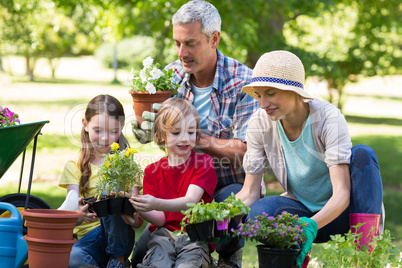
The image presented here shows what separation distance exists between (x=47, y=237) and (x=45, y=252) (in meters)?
0.08

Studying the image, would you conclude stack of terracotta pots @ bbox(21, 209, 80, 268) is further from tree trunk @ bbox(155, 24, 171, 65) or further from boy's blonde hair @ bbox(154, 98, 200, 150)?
tree trunk @ bbox(155, 24, 171, 65)

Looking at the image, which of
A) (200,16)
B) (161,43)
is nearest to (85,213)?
(200,16)

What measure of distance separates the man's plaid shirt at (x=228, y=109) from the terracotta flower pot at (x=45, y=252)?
4.08 feet

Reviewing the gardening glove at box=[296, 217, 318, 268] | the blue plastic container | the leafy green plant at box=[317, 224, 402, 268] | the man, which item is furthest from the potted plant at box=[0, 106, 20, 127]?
the leafy green plant at box=[317, 224, 402, 268]

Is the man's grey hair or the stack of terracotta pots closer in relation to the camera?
the stack of terracotta pots

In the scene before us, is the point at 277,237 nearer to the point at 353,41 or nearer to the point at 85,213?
the point at 85,213

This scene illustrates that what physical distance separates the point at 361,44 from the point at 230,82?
12.0 m

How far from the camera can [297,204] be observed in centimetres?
306

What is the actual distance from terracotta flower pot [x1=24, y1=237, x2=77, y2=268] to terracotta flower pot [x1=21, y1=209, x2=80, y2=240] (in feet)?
0.08

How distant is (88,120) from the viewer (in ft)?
10.8

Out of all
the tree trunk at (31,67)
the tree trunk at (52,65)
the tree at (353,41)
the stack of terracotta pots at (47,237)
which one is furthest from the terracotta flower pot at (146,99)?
the tree trunk at (52,65)

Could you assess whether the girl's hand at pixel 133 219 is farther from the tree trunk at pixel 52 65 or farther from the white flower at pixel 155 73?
the tree trunk at pixel 52 65

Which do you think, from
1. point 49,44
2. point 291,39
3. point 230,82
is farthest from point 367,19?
point 49,44

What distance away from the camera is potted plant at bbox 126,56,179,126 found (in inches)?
133
